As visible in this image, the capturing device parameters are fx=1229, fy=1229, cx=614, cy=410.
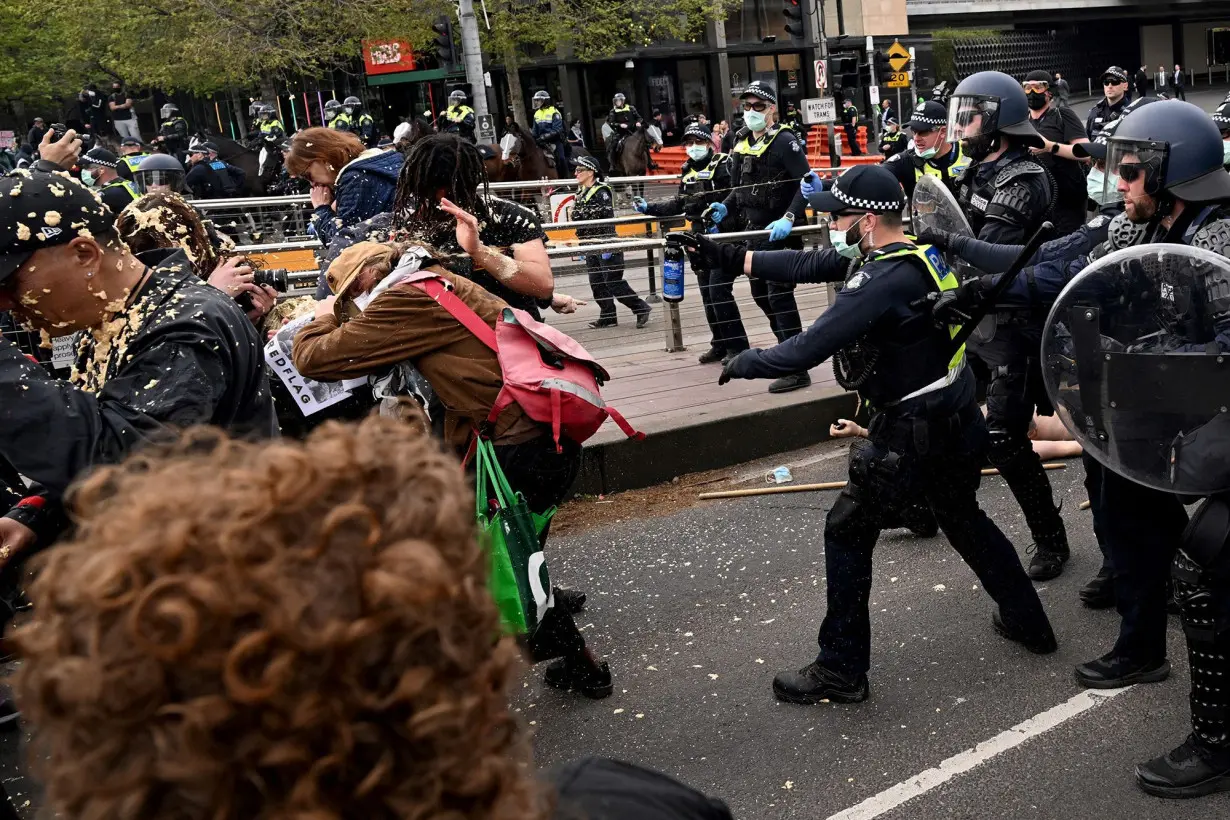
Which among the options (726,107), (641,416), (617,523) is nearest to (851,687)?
(617,523)

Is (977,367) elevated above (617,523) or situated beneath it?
elevated above

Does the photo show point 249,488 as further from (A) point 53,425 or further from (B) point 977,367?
(B) point 977,367

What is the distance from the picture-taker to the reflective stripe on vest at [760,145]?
9.09m

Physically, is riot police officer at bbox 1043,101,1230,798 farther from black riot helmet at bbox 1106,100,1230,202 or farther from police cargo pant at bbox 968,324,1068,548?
police cargo pant at bbox 968,324,1068,548

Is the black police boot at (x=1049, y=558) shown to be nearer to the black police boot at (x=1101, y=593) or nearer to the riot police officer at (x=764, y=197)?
the black police boot at (x=1101, y=593)

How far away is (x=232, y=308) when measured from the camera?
304 cm

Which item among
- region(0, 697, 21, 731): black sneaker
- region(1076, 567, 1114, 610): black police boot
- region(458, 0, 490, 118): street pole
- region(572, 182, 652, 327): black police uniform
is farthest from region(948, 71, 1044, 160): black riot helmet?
region(458, 0, 490, 118): street pole

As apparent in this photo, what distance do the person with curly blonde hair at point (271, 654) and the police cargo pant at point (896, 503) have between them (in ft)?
10.2

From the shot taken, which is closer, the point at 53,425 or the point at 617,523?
the point at 53,425

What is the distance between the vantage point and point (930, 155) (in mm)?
8430

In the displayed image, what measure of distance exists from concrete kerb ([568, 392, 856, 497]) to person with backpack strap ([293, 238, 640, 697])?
266cm

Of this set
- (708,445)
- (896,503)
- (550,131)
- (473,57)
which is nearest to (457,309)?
(896,503)

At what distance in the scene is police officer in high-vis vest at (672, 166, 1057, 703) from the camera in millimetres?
Result: 4066

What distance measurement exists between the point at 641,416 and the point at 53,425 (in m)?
4.83
